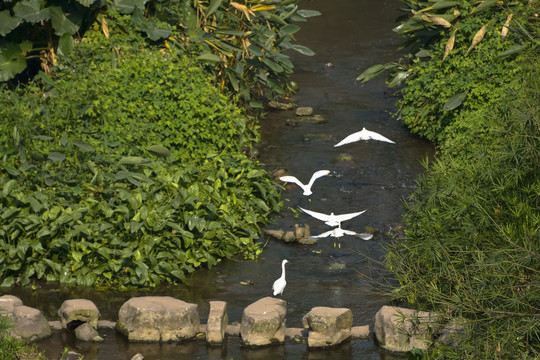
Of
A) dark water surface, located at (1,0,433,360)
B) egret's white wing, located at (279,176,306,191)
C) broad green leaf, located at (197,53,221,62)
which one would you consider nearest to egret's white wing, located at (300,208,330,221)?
dark water surface, located at (1,0,433,360)

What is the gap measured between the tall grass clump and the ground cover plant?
2096mm

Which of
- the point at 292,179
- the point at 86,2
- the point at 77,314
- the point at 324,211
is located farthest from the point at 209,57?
the point at 77,314

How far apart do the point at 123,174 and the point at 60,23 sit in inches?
103

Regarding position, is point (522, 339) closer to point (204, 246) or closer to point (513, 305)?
point (513, 305)

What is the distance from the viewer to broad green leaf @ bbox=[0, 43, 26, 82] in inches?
456

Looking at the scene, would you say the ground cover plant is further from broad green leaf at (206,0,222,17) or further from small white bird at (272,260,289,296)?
small white bird at (272,260,289,296)

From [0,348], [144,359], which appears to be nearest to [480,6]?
[144,359]

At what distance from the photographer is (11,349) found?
713 cm

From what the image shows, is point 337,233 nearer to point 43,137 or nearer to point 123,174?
point 123,174

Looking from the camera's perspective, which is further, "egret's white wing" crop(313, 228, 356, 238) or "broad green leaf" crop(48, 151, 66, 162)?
"egret's white wing" crop(313, 228, 356, 238)

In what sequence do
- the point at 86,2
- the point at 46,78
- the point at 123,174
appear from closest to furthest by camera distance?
the point at 123,174, the point at 46,78, the point at 86,2

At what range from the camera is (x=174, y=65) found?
11.4 meters

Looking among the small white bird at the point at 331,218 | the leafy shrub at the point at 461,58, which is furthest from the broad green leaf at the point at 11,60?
the leafy shrub at the point at 461,58

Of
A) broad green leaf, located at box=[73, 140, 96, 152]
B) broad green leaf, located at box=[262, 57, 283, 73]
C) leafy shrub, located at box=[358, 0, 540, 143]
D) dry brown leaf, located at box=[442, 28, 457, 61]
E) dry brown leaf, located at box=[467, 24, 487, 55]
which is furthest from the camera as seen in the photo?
broad green leaf, located at box=[262, 57, 283, 73]
